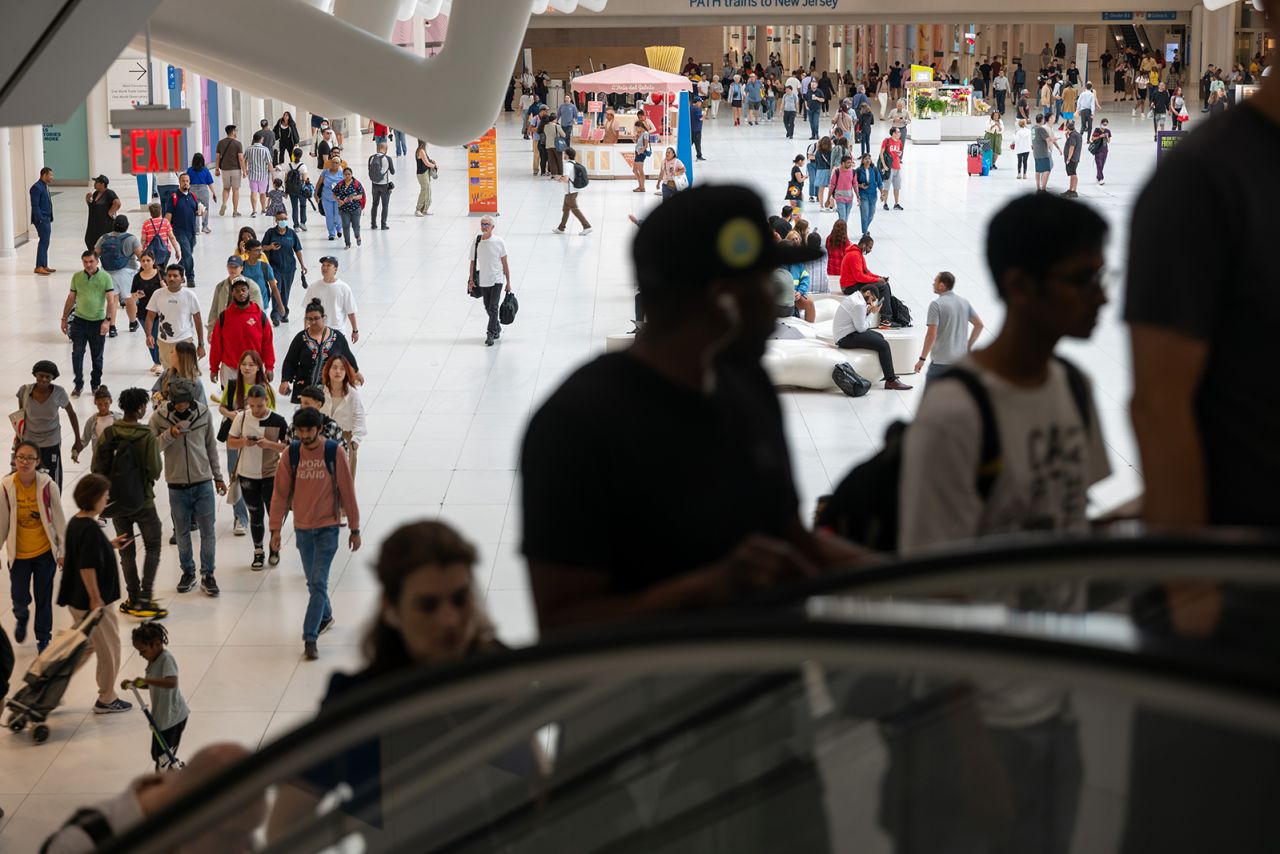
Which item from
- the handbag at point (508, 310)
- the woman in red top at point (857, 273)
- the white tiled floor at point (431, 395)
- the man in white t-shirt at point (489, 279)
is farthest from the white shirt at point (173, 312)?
the woman in red top at point (857, 273)

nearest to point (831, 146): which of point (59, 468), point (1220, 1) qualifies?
point (1220, 1)

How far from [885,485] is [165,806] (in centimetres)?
132

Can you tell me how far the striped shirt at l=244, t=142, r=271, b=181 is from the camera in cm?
2973

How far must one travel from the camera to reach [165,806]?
8.64ft

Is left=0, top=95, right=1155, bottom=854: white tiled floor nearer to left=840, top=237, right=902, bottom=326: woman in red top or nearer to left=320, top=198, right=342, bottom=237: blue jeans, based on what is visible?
left=320, top=198, right=342, bottom=237: blue jeans

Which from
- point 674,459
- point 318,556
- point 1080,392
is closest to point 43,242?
point 318,556

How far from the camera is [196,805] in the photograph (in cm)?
255

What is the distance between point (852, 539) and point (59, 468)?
35.0 feet

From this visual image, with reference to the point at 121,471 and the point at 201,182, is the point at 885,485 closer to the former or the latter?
the point at 121,471

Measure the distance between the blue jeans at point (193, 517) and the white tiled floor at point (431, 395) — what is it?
0.80 ft

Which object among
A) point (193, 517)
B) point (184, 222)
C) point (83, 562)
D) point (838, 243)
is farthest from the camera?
point (184, 222)

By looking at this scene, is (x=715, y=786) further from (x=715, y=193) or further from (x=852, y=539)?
(x=715, y=193)

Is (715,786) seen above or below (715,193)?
below

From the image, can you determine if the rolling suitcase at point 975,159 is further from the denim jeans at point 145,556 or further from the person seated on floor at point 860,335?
the denim jeans at point 145,556
